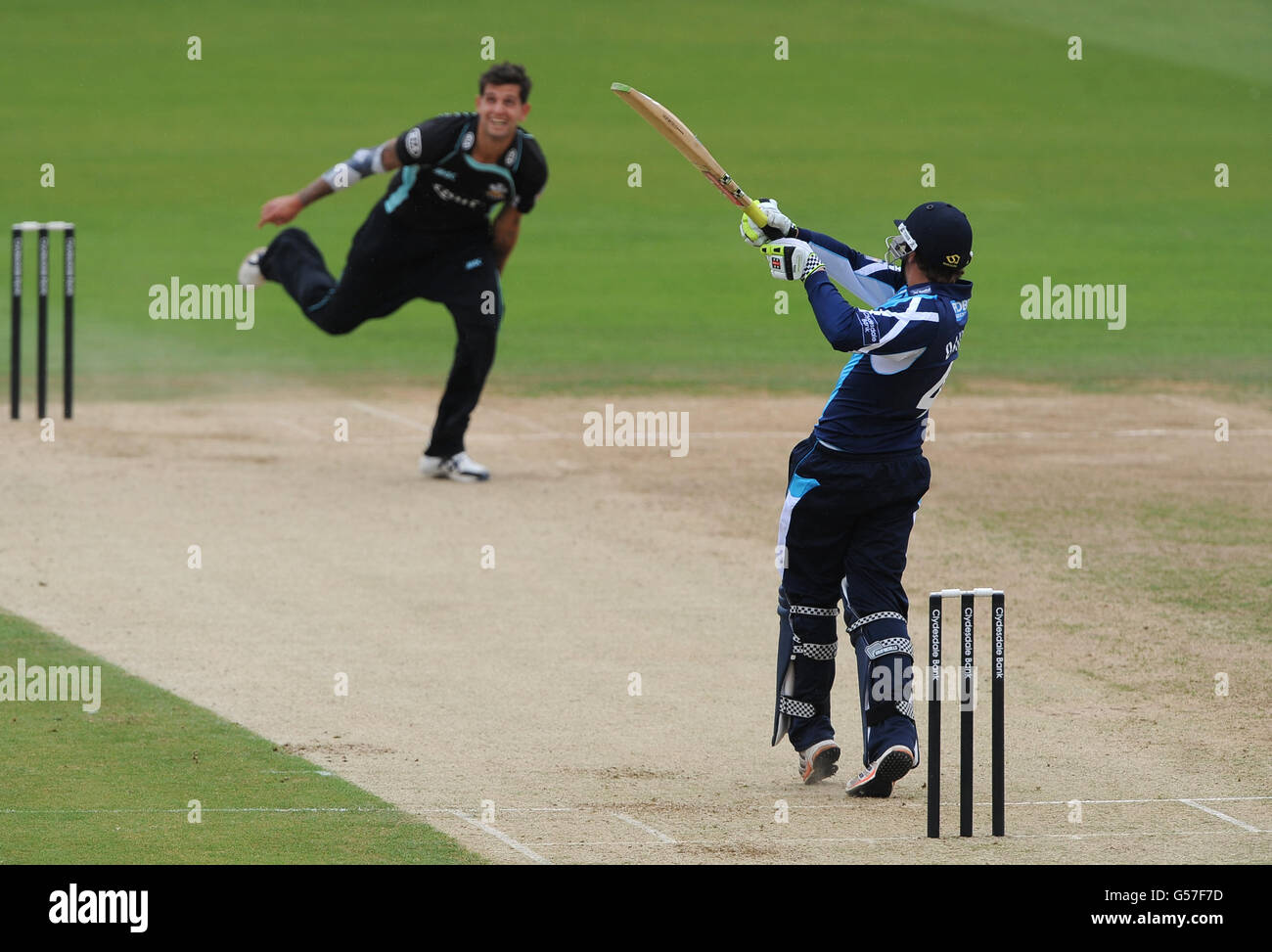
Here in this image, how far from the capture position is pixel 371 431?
16250 millimetres

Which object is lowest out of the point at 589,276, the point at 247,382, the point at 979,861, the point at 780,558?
the point at 979,861

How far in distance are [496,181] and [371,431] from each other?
319 centimetres

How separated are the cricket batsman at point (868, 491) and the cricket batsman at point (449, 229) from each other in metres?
5.54

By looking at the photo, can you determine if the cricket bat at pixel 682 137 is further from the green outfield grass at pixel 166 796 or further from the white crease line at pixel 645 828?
the green outfield grass at pixel 166 796

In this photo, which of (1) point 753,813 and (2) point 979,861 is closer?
(2) point 979,861

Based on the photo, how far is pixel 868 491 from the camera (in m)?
8.01

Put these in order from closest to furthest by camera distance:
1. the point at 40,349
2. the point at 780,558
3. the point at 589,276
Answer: the point at 780,558, the point at 40,349, the point at 589,276

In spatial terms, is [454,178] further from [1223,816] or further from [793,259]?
[1223,816]

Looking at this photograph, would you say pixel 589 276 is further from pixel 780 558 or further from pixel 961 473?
pixel 780 558

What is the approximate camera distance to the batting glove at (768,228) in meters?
8.14

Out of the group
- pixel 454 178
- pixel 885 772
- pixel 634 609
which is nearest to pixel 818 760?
pixel 885 772

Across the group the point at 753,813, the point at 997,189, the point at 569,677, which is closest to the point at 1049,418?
the point at 569,677

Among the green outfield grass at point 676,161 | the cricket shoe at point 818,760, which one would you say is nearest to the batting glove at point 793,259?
the cricket shoe at point 818,760

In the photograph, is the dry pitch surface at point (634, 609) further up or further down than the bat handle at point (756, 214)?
further down
